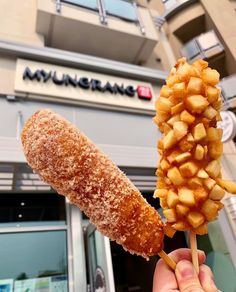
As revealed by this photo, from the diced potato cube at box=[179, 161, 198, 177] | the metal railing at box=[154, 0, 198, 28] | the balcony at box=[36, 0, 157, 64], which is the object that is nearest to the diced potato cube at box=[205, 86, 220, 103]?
the diced potato cube at box=[179, 161, 198, 177]

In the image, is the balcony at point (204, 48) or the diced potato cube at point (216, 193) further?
the balcony at point (204, 48)

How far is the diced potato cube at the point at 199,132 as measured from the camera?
85cm

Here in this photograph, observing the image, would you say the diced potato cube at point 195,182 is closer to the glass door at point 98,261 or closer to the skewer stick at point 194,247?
the skewer stick at point 194,247

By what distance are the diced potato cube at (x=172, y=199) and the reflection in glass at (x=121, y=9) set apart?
24.2 feet

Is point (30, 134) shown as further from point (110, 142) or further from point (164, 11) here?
point (164, 11)

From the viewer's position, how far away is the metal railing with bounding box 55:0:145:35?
22.5 feet

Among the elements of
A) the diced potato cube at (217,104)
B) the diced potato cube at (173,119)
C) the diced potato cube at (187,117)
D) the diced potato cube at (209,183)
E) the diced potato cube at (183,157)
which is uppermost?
the diced potato cube at (217,104)

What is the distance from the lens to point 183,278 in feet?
2.73

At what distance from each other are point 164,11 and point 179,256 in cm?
1108

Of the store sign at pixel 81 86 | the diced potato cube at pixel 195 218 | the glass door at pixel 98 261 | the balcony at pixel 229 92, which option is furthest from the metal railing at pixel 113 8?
the diced potato cube at pixel 195 218

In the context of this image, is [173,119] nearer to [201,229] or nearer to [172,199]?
[172,199]

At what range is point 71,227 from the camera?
4230 millimetres

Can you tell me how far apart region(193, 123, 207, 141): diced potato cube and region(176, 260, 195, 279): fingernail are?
15.8 inches

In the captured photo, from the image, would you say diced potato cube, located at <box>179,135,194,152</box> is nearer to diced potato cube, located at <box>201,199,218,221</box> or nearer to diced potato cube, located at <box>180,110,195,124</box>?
diced potato cube, located at <box>180,110,195,124</box>
